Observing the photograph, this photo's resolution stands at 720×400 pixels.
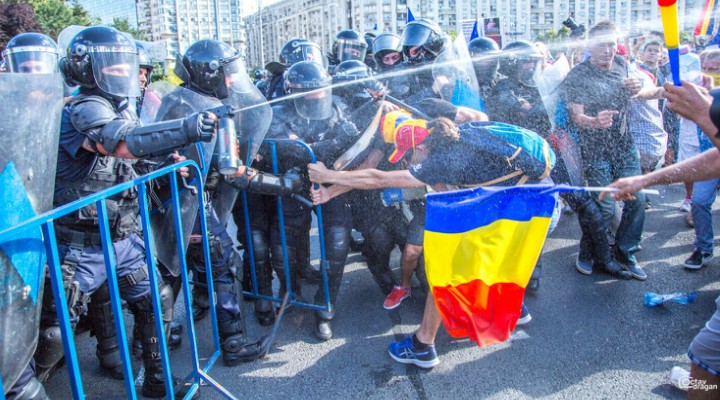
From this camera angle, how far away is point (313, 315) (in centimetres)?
361

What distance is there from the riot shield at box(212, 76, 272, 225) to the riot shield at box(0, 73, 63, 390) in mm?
1396

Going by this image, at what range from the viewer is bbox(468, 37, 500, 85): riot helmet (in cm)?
491

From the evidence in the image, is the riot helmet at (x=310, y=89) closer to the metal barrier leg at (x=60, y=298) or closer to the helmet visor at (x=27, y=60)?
the metal barrier leg at (x=60, y=298)

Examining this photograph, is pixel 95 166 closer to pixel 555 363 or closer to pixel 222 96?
pixel 222 96

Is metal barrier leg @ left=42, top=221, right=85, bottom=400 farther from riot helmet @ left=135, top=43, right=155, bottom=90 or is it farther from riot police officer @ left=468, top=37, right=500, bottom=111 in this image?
riot police officer @ left=468, top=37, right=500, bottom=111

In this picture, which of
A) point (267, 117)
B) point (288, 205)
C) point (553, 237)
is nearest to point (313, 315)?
point (288, 205)

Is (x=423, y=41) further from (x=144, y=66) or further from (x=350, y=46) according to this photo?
(x=350, y=46)

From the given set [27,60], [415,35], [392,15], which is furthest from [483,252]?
[392,15]

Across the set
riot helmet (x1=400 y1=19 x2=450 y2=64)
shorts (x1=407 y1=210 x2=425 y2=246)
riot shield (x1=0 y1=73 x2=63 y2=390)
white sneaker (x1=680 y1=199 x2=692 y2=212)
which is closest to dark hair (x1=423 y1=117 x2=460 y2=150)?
shorts (x1=407 y1=210 x2=425 y2=246)

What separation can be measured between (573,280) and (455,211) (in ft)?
6.66

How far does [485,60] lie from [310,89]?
7.19 feet

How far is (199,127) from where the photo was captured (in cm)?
228

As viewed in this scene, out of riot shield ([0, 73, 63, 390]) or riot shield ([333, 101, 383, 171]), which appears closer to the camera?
riot shield ([0, 73, 63, 390])

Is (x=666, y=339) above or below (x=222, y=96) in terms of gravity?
below
